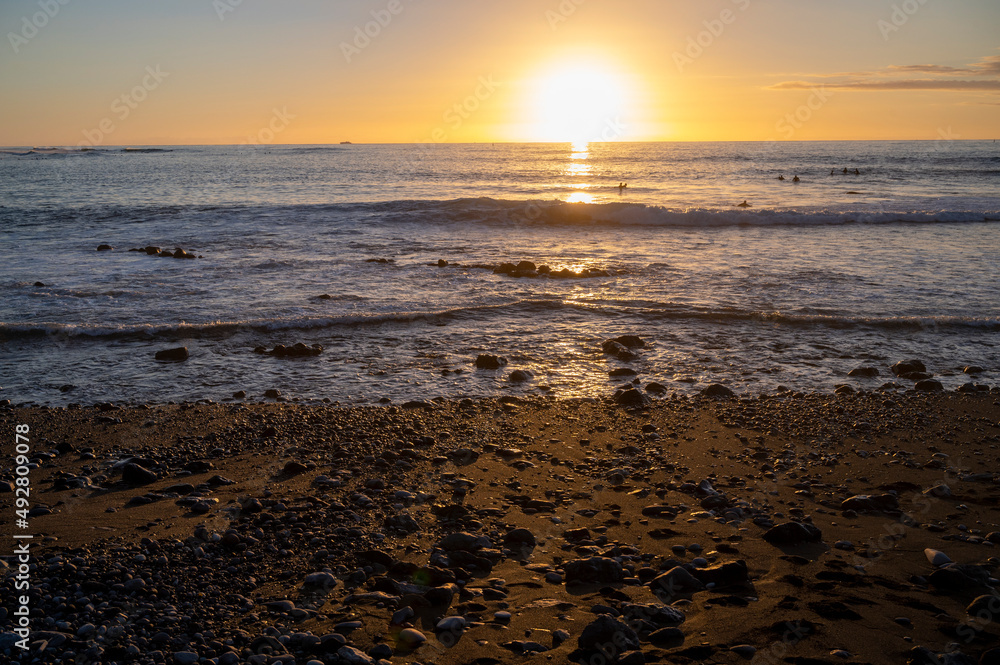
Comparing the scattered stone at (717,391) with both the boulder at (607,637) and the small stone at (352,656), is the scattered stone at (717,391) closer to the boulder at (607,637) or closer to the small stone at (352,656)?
the boulder at (607,637)

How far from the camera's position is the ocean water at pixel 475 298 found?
355 inches

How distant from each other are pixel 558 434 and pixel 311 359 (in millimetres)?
4848

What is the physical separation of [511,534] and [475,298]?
9.55m

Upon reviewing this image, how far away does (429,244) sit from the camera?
22.8 meters

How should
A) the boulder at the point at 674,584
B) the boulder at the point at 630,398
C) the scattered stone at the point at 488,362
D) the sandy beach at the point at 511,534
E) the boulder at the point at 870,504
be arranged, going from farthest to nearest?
the scattered stone at the point at 488,362 → the boulder at the point at 630,398 → the boulder at the point at 870,504 → the boulder at the point at 674,584 → the sandy beach at the point at 511,534

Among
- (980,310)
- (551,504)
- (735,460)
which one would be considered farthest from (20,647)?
(980,310)

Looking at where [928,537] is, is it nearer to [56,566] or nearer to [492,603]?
[492,603]

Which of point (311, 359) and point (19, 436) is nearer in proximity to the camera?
point (19, 436)

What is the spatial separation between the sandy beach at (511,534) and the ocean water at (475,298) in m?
1.43

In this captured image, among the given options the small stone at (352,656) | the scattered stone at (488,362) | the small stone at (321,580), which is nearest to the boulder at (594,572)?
the small stone at (352,656)

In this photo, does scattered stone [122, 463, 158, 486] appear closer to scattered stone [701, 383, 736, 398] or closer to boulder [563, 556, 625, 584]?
boulder [563, 556, 625, 584]

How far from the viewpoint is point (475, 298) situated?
13.9 metres

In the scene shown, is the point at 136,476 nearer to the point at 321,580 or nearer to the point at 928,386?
the point at 321,580

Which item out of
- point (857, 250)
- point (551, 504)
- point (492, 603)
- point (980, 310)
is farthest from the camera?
point (857, 250)
